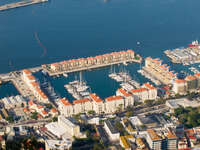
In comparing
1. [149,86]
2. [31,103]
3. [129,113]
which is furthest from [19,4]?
[129,113]

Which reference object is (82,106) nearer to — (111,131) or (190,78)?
(111,131)

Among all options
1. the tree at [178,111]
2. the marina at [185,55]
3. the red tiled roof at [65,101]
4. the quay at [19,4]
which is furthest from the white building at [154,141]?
the quay at [19,4]

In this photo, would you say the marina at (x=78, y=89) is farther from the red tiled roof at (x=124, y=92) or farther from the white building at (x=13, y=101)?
the white building at (x=13, y=101)

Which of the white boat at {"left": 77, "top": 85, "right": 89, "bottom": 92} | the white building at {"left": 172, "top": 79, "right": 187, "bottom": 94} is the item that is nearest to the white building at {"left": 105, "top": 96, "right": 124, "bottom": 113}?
the white boat at {"left": 77, "top": 85, "right": 89, "bottom": 92}

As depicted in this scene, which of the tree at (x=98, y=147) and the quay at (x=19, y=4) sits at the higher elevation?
the quay at (x=19, y=4)

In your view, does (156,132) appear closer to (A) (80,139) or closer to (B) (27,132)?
(A) (80,139)

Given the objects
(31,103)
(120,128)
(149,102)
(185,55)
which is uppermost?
(185,55)
